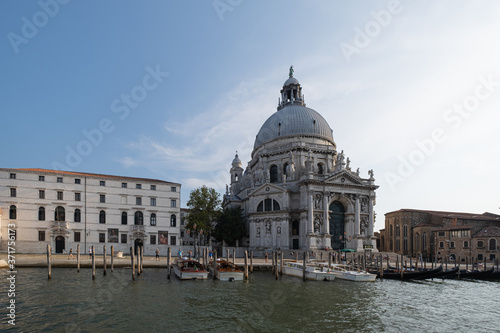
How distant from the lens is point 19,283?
22.8 m

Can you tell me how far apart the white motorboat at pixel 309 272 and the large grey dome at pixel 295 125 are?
2861 cm

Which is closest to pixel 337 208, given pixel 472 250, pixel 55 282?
pixel 472 250

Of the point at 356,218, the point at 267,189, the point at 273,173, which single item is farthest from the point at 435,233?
the point at 267,189

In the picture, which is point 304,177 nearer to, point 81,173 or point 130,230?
point 130,230

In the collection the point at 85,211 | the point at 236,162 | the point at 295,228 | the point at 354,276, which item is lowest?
the point at 354,276

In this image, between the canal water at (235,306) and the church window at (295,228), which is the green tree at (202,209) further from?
the canal water at (235,306)

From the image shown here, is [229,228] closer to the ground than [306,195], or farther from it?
closer to the ground

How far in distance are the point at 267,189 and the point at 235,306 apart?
34070mm

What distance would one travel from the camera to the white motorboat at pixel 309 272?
29.3 meters

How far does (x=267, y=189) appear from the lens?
52.3 m

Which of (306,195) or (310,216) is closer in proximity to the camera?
(310,216)

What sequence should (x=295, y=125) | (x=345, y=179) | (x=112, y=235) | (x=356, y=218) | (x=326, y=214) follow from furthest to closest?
(x=295, y=125), (x=345, y=179), (x=356, y=218), (x=326, y=214), (x=112, y=235)

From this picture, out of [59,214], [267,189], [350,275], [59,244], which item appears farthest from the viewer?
[267,189]

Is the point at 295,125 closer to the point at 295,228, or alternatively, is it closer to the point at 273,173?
the point at 273,173
